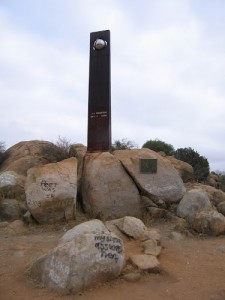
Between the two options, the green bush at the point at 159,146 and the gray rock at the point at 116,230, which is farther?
the green bush at the point at 159,146

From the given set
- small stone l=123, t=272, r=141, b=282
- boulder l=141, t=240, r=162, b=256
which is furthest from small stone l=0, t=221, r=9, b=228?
small stone l=123, t=272, r=141, b=282

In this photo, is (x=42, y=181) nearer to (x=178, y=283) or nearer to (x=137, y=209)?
(x=137, y=209)

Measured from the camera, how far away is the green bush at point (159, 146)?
18.7 metres

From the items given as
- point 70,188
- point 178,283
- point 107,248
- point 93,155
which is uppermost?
point 93,155

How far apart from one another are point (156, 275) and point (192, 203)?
406 centimetres

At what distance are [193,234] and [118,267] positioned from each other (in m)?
3.20

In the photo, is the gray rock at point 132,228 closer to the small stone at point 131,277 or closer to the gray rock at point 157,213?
the small stone at point 131,277

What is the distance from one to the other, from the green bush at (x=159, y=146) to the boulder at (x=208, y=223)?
9.64 meters

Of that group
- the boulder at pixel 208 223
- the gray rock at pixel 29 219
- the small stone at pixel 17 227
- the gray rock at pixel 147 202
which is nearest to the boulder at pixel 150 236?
the boulder at pixel 208 223

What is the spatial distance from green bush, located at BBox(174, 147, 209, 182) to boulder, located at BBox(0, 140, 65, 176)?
5332 millimetres

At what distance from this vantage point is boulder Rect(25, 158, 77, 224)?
952 centimetres

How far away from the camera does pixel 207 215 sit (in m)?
8.97

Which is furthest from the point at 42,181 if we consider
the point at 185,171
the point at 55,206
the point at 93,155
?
the point at 185,171

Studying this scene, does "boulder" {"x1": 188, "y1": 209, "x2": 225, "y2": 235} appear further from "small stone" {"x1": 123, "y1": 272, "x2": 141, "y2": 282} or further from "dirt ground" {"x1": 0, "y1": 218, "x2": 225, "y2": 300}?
"small stone" {"x1": 123, "y1": 272, "x2": 141, "y2": 282}
